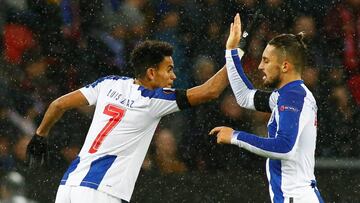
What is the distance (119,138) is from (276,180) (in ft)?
3.12

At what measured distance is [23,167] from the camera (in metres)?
7.84

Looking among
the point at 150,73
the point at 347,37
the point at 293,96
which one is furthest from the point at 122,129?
the point at 347,37

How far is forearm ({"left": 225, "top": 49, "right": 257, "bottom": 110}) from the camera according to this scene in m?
5.43

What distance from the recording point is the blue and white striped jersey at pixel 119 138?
5402 mm

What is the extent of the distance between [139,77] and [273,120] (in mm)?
993

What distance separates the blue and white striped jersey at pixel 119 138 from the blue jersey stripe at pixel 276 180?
737 mm

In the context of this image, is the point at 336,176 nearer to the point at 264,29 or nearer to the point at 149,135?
the point at 264,29

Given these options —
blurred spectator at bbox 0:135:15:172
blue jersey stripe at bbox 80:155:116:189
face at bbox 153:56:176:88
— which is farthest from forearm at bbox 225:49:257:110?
blurred spectator at bbox 0:135:15:172

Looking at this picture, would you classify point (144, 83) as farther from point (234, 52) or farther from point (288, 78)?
point (288, 78)

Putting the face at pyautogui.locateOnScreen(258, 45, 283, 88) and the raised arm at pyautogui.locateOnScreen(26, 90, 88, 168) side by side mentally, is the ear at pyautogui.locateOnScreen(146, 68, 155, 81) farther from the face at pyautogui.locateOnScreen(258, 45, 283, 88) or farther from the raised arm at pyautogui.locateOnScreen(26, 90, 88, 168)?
the face at pyautogui.locateOnScreen(258, 45, 283, 88)

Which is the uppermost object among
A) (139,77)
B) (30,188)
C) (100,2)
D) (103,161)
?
(100,2)

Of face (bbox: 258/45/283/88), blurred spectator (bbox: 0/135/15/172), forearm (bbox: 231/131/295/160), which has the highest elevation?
face (bbox: 258/45/283/88)

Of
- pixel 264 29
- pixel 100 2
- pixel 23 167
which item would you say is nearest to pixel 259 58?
pixel 264 29

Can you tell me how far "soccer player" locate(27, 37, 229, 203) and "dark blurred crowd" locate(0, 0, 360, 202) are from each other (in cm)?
244
